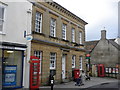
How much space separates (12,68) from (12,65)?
210 millimetres

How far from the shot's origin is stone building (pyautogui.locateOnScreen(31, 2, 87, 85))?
1386 centimetres

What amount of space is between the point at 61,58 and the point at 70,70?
243 centimetres

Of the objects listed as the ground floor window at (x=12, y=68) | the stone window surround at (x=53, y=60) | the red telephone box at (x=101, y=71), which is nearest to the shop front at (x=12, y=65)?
the ground floor window at (x=12, y=68)

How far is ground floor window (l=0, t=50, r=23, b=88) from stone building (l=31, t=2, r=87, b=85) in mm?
1704

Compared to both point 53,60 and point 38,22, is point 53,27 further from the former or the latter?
point 53,60

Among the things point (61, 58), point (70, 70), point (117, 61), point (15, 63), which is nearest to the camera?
point (15, 63)

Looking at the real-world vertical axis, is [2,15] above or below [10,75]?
above

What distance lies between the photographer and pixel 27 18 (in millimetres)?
12562

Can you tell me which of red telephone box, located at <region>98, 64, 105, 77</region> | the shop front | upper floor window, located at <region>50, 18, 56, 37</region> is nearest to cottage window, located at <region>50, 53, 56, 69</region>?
upper floor window, located at <region>50, 18, 56, 37</region>

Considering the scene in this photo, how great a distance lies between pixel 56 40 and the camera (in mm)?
16094

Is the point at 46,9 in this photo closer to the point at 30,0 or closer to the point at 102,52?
the point at 30,0

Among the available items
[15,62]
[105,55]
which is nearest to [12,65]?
[15,62]

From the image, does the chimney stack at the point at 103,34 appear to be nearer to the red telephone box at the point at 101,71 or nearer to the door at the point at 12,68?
the red telephone box at the point at 101,71

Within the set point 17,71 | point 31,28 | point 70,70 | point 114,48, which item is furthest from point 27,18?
point 114,48
